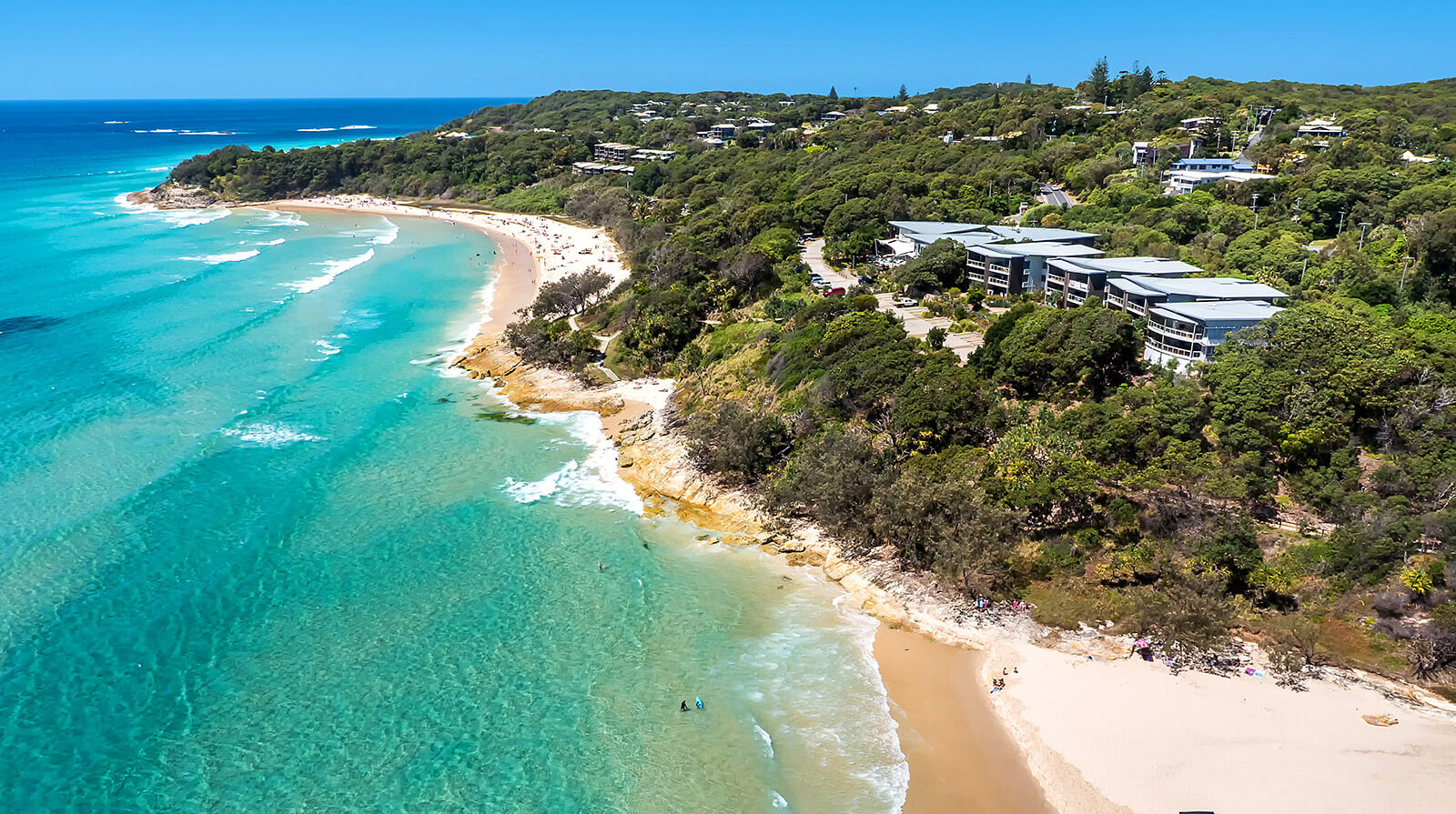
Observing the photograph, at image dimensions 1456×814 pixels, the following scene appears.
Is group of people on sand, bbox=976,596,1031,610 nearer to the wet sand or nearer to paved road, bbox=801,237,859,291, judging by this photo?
the wet sand

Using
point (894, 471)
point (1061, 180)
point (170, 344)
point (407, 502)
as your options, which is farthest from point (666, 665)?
point (1061, 180)

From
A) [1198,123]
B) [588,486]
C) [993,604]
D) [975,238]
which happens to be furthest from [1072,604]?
[1198,123]

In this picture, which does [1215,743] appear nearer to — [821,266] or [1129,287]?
[1129,287]

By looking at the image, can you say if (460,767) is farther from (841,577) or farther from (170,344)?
(170,344)

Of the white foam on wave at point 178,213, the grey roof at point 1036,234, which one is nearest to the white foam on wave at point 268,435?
the grey roof at point 1036,234

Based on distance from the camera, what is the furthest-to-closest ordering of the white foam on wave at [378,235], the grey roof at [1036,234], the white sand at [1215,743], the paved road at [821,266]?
the white foam on wave at [378,235]
the paved road at [821,266]
the grey roof at [1036,234]
the white sand at [1215,743]

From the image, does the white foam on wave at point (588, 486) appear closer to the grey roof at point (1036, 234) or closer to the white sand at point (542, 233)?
the grey roof at point (1036, 234)
